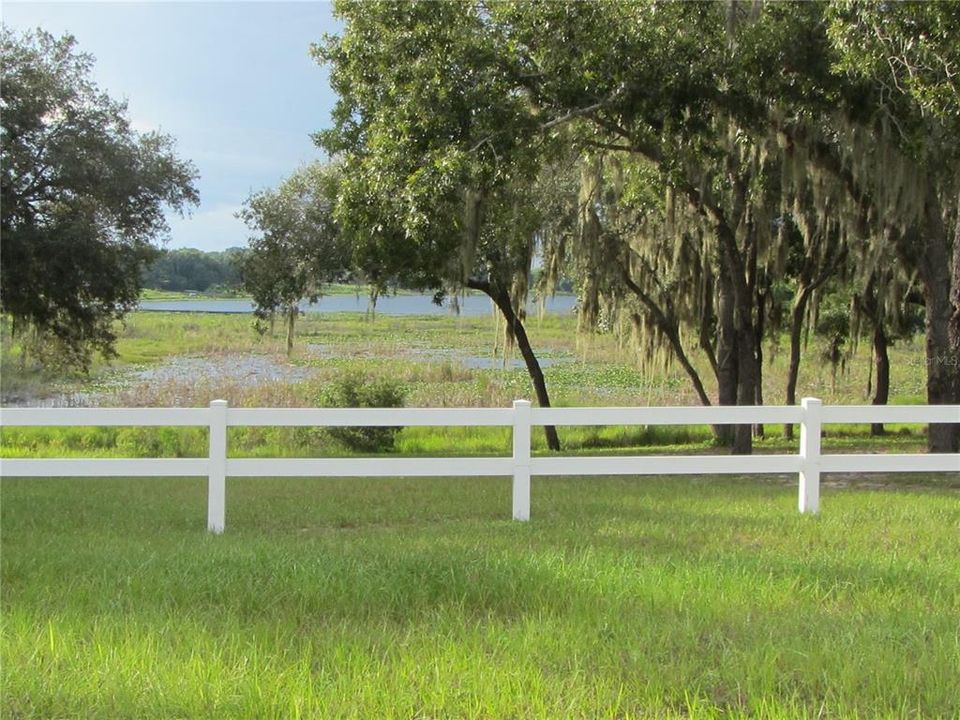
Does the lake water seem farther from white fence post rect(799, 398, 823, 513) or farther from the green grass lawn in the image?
the green grass lawn

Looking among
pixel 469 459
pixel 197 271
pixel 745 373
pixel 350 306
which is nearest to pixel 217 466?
pixel 469 459

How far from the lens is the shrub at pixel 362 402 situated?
73.7 feet

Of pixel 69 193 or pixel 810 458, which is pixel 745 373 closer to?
pixel 810 458

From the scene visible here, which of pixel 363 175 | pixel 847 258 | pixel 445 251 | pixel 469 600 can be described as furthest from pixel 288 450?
pixel 469 600

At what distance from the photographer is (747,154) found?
16.2 metres

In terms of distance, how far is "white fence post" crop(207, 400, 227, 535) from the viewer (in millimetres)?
6844

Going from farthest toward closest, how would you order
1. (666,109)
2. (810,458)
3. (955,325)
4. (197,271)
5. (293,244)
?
1. (197,271)
2. (293,244)
3. (955,325)
4. (666,109)
5. (810,458)

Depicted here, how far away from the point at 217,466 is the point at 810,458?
16.2 feet

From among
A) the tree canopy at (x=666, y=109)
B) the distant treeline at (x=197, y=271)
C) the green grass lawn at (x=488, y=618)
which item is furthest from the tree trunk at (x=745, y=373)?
the distant treeline at (x=197, y=271)

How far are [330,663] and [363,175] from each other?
8.85 meters

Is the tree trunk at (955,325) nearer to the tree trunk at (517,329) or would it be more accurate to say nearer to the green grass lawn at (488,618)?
the green grass lawn at (488,618)

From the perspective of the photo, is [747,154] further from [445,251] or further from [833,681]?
[833,681]

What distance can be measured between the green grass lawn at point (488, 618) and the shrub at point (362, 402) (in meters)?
15.4

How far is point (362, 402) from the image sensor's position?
907 inches
